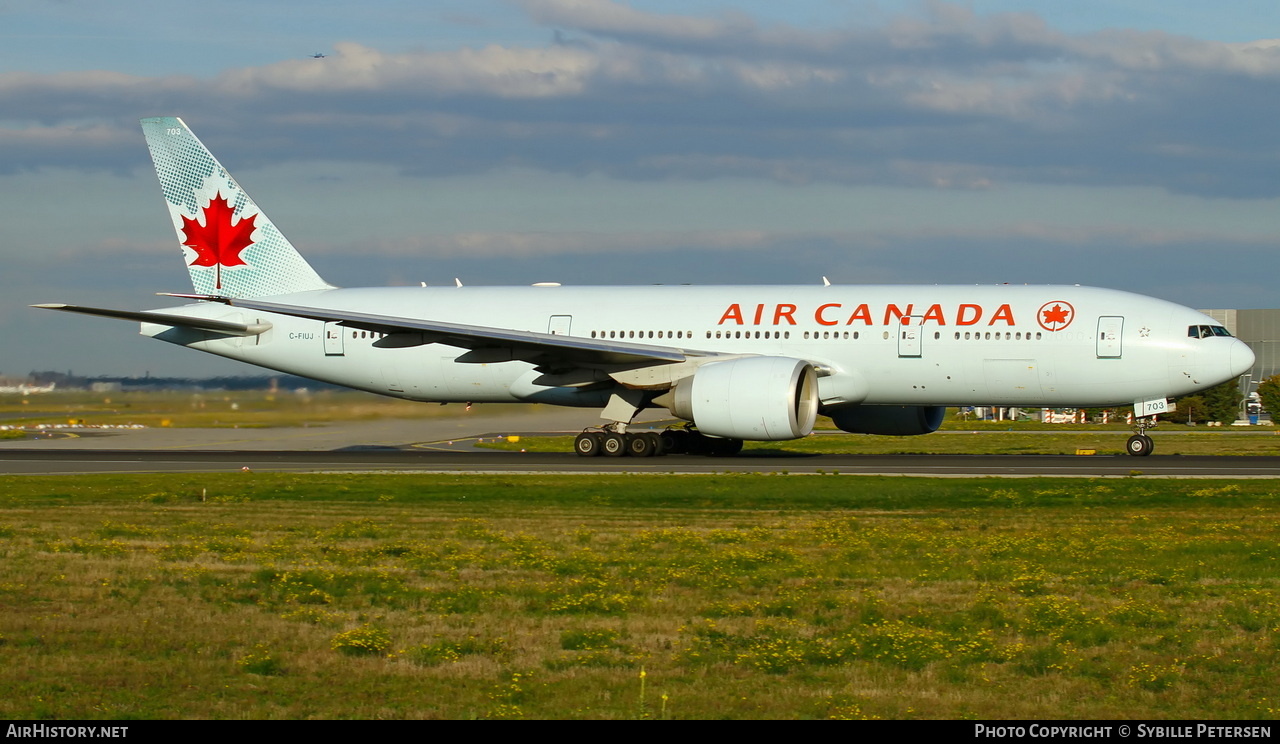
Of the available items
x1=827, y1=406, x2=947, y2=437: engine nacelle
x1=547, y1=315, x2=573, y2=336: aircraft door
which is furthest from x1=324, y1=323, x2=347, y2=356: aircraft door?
x1=827, y1=406, x2=947, y2=437: engine nacelle

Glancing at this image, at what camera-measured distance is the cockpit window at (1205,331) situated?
26.8 meters

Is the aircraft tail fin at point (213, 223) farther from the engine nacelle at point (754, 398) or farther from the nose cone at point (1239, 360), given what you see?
the nose cone at point (1239, 360)

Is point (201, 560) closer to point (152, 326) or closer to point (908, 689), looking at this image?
point (908, 689)

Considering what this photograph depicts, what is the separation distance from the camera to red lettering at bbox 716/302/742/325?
29.1 m

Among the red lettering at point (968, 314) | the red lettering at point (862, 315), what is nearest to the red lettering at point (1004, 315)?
the red lettering at point (968, 314)

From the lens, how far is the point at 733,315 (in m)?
29.2

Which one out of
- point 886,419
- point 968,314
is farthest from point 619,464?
point 968,314

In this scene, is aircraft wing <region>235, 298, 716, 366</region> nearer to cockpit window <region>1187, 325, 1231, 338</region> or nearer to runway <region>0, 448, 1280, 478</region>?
runway <region>0, 448, 1280, 478</region>

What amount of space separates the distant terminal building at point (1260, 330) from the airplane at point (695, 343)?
6790 centimetres

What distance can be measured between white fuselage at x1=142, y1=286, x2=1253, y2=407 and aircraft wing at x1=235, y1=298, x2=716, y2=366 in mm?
848

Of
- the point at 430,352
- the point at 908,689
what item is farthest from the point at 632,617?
the point at 430,352

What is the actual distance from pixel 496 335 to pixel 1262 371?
8021 centimetres

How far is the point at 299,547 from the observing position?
46.3 feet
